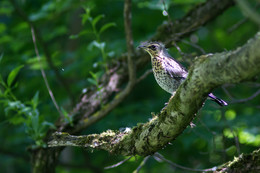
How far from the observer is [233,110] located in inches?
230

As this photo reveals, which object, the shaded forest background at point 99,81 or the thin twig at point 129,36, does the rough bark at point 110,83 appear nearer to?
the shaded forest background at point 99,81

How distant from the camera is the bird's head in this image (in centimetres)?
460

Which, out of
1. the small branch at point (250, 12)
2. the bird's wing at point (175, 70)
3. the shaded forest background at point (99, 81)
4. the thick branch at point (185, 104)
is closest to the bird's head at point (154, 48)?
the bird's wing at point (175, 70)

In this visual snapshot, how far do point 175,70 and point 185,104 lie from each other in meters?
1.83

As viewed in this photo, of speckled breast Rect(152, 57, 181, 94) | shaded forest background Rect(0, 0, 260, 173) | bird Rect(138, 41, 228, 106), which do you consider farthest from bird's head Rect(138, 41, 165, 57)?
shaded forest background Rect(0, 0, 260, 173)

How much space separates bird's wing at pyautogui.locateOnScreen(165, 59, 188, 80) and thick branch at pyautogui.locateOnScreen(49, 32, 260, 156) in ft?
3.80

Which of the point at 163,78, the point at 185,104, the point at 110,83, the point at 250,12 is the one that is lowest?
the point at 110,83

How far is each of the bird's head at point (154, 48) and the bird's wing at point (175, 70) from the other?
0.24 meters

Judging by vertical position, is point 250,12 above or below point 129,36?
above

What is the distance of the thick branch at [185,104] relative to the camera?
192cm

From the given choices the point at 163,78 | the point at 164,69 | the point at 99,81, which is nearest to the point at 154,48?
the point at 164,69

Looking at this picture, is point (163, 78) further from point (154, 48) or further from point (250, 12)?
point (250, 12)

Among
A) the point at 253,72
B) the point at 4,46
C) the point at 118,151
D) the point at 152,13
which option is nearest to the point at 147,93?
the point at 152,13

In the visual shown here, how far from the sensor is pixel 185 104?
2.41 m
